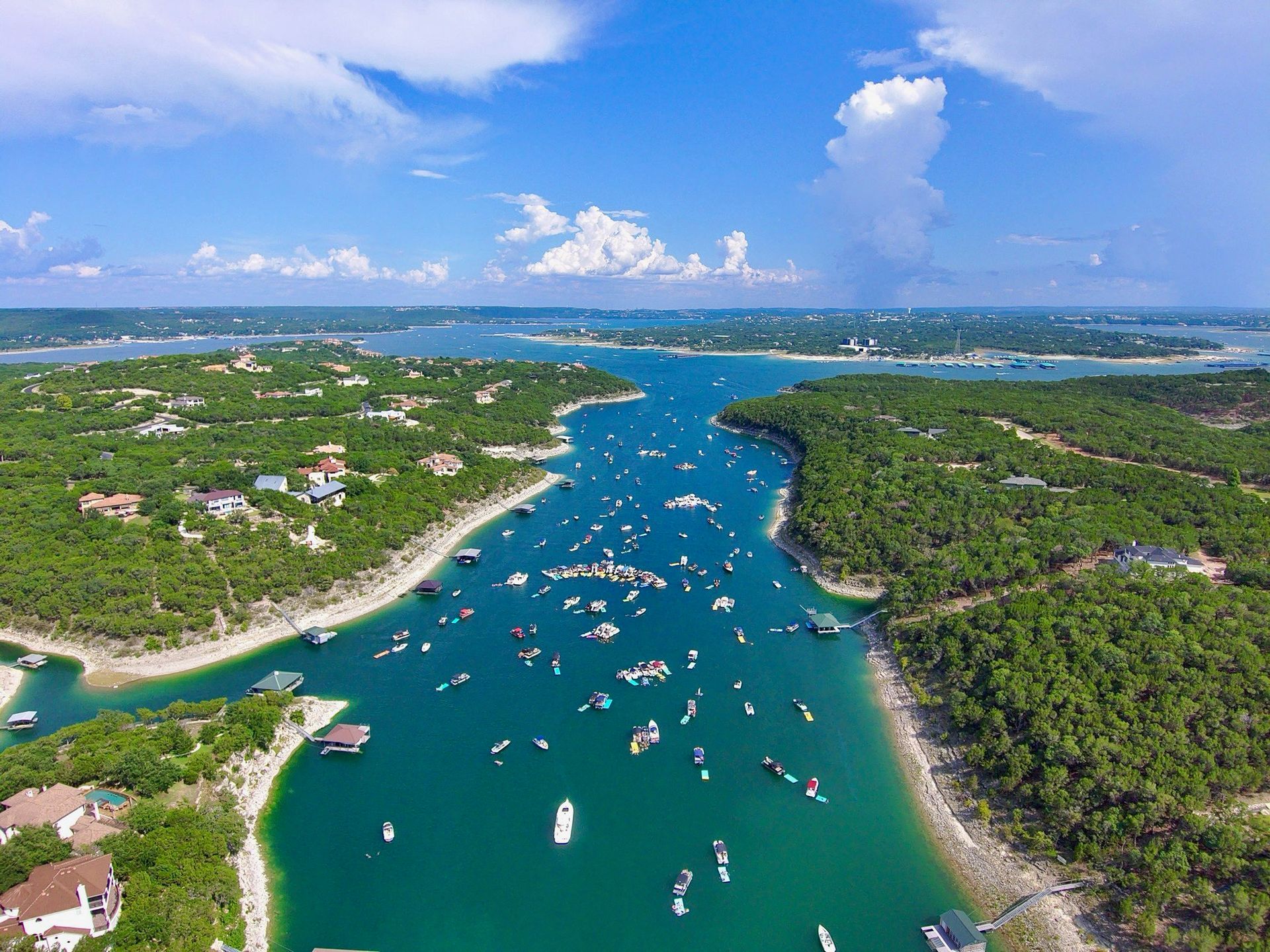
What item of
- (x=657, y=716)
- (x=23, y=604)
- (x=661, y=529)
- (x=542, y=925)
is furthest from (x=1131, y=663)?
(x=23, y=604)

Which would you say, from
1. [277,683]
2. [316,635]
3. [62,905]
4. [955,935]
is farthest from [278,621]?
[955,935]

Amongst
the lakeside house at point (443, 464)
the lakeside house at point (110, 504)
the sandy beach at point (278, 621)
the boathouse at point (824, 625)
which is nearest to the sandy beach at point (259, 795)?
the sandy beach at point (278, 621)

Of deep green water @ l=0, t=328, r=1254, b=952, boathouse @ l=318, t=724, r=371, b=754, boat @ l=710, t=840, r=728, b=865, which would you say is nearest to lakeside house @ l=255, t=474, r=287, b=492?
deep green water @ l=0, t=328, r=1254, b=952

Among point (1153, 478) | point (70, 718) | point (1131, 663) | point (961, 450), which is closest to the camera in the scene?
point (1131, 663)

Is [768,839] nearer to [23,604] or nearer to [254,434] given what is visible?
[23,604]

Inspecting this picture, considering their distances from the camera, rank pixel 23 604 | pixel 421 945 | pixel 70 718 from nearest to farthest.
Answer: pixel 421 945
pixel 70 718
pixel 23 604

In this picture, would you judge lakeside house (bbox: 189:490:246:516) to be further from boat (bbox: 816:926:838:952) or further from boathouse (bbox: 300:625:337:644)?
boat (bbox: 816:926:838:952)
